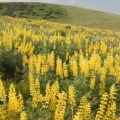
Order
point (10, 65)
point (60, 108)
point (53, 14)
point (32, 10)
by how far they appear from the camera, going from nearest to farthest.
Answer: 1. point (60, 108)
2. point (10, 65)
3. point (32, 10)
4. point (53, 14)

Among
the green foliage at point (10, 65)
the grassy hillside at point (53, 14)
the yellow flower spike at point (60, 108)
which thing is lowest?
the grassy hillside at point (53, 14)

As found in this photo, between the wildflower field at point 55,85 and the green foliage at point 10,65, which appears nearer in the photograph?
the wildflower field at point 55,85

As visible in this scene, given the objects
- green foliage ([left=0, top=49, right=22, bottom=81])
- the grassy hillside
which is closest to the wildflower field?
green foliage ([left=0, top=49, right=22, bottom=81])

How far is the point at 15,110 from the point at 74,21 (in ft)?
168

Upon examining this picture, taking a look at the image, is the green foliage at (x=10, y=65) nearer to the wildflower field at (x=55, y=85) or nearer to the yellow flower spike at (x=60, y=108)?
the wildflower field at (x=55, y=85)

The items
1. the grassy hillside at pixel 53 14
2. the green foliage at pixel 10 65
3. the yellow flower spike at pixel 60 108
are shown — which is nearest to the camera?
the yellow flower spike at pixel 60 108

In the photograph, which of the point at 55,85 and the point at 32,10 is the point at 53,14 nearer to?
the point at 32,10

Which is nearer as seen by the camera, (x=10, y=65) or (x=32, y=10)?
(x=10, y=65)

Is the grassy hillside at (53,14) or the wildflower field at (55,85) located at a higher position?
the wildflower field at (55,85)

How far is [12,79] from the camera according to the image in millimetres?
9531

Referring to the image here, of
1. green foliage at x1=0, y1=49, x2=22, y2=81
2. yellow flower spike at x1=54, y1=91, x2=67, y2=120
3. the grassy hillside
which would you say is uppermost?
A: yellow flower spike at x1=54, y1=91, x2=67, y2=120

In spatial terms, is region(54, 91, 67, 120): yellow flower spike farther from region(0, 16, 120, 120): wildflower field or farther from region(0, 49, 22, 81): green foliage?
region(0, 49, 22, 81): green foliage

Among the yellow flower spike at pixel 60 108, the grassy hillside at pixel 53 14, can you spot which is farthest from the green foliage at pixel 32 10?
the yellow flower spike at pixel 60 108

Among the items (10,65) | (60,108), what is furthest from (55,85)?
(10,65)
